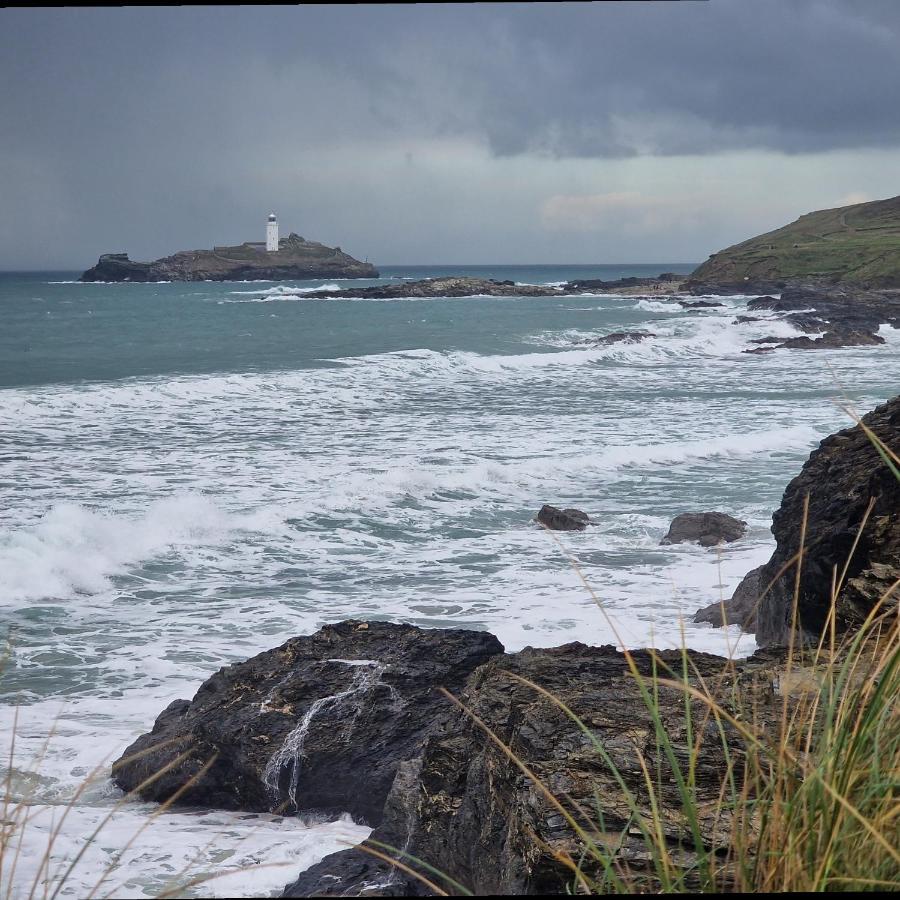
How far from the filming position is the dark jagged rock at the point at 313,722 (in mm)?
4824

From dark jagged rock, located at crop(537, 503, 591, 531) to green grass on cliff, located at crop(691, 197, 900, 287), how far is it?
2042 inches

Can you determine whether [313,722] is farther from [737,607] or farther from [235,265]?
[235,265]

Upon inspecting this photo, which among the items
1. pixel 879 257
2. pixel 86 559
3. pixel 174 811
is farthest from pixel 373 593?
pixel 879 257

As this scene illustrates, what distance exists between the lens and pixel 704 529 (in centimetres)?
957

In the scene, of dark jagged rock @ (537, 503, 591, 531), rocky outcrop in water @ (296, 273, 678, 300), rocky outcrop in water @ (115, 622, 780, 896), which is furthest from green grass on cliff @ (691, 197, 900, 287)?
rocky outcrop in water @ (115, 622, 780, 896)

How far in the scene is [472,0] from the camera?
120 inches

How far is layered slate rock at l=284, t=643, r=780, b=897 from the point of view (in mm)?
2465

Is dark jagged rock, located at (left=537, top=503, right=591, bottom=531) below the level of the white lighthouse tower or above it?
Answer: below

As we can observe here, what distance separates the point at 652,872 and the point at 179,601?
22.3 feet

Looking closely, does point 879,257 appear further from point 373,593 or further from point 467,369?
point 373,593

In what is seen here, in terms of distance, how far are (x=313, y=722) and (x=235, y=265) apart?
113766 millimetres

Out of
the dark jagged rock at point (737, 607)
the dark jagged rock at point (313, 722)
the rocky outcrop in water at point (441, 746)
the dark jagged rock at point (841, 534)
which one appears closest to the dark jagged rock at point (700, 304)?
the dark jagged rock at point (737, 607)

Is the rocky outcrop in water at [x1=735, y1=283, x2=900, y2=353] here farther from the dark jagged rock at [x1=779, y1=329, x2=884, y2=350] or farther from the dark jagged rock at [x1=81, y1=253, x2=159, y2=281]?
the dark jagged rock at [x1=81, y1=253, x2=159, y2=281]

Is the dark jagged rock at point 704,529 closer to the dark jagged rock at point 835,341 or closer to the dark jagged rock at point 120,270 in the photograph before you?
the dark jagged rock at point 835,341
